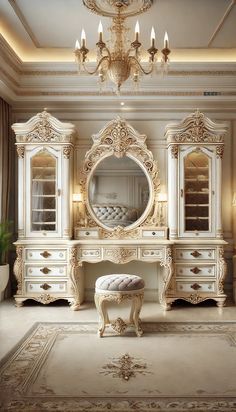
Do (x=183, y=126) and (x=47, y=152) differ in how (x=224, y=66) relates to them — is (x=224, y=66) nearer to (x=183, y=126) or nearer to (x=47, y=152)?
(x=183, y=126)

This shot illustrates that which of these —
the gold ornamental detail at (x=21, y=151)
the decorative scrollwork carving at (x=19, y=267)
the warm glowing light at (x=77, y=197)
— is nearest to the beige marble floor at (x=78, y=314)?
the decorative scrollwork carving at (x=19, y=267)

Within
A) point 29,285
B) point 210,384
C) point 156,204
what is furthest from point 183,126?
point 210,384

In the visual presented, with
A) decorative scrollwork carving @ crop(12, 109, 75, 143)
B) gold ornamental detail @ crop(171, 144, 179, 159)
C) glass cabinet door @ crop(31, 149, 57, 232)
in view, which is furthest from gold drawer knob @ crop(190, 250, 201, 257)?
decorative scrollwork carving @ crop(12, 109, 75, 143)

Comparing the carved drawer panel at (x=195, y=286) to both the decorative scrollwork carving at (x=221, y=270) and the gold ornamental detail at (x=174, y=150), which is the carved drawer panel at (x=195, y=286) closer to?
the decorative scrollwork carving at (x=221, y=270)

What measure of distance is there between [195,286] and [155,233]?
0.80 metres

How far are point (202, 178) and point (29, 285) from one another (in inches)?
98.3

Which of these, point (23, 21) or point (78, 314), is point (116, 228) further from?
point (23, 21)

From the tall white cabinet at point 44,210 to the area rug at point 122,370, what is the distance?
92 centimetres

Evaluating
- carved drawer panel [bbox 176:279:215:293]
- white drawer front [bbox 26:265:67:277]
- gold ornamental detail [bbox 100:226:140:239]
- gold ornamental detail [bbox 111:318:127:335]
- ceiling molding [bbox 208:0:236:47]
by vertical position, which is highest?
ceiling molding [bbox 208:0:236:47]

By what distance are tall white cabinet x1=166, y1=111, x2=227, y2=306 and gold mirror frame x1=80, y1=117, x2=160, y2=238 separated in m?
0.32

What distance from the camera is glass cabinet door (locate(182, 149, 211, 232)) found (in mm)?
4820

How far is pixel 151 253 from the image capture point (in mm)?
4633

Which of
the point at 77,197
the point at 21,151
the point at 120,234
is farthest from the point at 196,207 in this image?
the point at 21,151

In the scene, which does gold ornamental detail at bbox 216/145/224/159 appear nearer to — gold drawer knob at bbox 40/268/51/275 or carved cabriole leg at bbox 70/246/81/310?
carved cabriole leg at bbox 70/246/81/310
